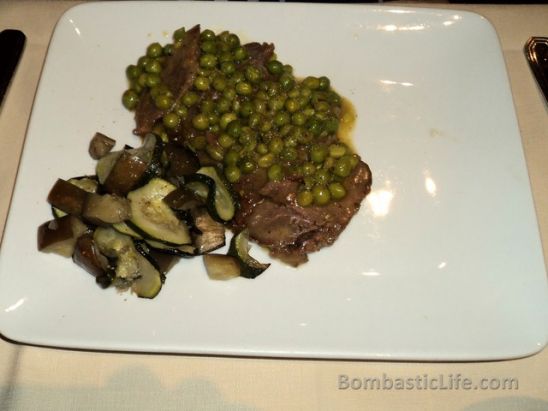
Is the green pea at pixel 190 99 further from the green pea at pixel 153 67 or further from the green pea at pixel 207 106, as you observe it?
the green pea at pixel 153 67

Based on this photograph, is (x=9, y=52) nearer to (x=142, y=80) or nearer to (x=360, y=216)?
(x=142, y=80)

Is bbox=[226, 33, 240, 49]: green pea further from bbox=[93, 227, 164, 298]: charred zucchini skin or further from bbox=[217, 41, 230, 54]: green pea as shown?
bbox=[93, 227, 164, 298]: charred zucchini skin

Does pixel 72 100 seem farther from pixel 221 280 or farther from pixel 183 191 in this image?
pixel 221 280

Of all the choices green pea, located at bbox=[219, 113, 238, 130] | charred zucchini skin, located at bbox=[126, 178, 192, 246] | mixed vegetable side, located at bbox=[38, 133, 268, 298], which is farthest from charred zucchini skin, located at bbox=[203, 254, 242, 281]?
green pea, located at bbox=[219, 113, 238, 130]

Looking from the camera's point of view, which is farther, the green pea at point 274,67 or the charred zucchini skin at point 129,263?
the green pea at point 274,67

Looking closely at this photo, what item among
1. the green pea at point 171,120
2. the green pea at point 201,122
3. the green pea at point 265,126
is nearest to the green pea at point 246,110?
the green pea at point 265,126

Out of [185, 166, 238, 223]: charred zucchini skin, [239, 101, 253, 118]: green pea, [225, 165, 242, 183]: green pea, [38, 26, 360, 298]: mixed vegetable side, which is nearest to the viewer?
[38, 26, 360, 298]: mixed vegetable side

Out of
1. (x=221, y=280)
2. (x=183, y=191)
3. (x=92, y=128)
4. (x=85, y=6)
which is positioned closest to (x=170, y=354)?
(x=221, y=280)
